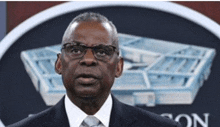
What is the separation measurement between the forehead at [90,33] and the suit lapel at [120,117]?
0.23 metres

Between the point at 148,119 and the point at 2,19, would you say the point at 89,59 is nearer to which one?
the point at 148,119

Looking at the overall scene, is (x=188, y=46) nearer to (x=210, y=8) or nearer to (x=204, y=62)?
(x=204, y=62)

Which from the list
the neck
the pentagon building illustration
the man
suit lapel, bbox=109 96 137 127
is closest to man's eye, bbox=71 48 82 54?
the man

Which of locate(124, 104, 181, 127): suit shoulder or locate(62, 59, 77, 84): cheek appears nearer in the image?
locate(62, 59, 77, 84): cheek

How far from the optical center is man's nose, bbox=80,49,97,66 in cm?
79

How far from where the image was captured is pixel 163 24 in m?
2.17

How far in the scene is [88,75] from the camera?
0.79 m

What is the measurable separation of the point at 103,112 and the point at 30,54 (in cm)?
136

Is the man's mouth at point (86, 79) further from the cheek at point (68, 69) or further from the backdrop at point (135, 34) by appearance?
the backdrop at point (135, 34)

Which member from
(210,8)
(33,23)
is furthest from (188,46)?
(33,23)

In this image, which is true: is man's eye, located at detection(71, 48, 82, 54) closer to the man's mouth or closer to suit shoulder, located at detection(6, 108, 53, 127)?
the man's mouth

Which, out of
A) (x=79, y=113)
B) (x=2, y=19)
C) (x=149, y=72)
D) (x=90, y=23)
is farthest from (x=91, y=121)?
(x=2, y=19)

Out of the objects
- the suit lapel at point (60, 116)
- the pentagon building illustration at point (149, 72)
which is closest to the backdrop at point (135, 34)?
the pentagon building illustration at point (149, 72)

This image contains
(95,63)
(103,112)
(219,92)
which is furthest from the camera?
(219,92)
